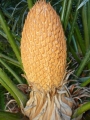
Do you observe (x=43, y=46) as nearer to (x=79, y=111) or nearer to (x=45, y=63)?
(x=45, y=63)

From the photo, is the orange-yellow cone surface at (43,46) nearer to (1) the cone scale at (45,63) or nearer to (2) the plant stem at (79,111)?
(1) the cone scale at (45,63)

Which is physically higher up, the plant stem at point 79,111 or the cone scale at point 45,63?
the cone scale at point 45,63

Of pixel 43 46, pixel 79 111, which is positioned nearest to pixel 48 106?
pixel 79 111

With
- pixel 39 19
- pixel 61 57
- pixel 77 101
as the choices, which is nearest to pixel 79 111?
pixel 77 101

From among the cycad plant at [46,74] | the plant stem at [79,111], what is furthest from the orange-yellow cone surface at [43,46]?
the plant stem at [79,111]

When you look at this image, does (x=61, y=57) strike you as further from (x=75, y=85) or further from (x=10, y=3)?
(x=10, y=3)

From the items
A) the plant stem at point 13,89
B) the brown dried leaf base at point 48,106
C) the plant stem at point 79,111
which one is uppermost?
the plant stem at point 13,89

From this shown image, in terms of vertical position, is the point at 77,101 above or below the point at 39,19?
below
